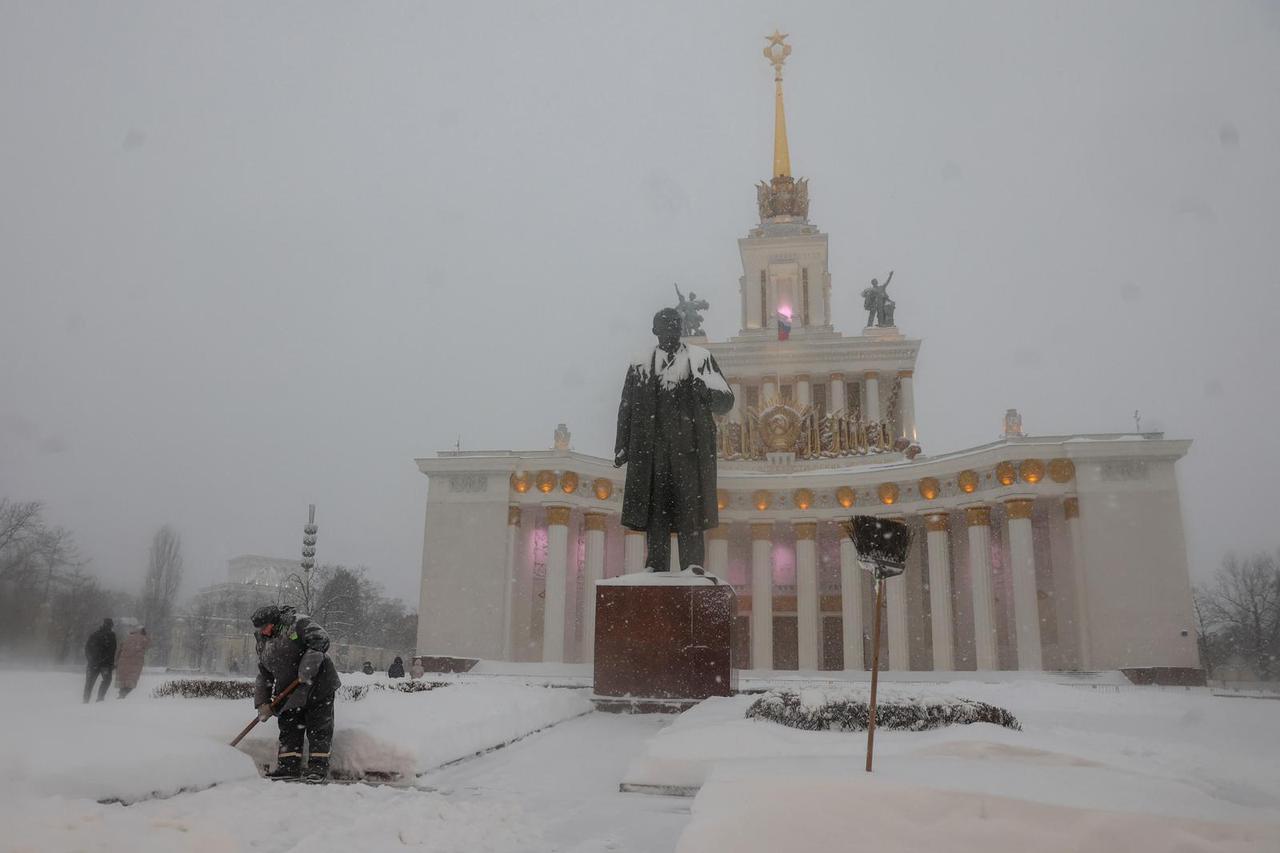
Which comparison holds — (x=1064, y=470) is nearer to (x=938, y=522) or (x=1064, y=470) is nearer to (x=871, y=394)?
(x=938, y=522)

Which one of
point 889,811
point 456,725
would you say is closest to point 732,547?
point 456,725

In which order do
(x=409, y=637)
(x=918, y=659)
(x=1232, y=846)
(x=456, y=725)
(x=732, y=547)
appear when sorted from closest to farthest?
(x=1232, y=846)
(x=456, y=725)
(x=918, y=659)
(x=732, y=547)
(x=409, y=637)

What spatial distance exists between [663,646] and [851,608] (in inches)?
1098

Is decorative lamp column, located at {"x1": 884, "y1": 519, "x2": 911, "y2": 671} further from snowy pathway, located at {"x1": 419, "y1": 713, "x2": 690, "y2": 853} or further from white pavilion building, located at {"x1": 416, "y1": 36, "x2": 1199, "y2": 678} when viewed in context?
snowy pathway, located at {"x1": 419, "y1": 713, "x2": 690, "y2": 853}

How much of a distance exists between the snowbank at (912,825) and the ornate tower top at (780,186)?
177ft

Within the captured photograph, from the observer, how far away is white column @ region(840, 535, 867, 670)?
116ft

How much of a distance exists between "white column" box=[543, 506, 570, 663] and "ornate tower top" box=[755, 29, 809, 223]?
28.1 meters

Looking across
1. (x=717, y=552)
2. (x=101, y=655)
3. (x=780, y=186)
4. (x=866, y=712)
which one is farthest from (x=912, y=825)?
(x=780, y=186)

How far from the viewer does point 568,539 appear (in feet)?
127

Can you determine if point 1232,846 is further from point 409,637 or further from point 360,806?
point 409,637

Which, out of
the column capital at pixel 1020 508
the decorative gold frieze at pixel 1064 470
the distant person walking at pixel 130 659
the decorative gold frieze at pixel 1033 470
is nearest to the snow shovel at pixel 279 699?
the distant person walking at pixel 130 659

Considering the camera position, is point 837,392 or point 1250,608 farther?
point 837,392

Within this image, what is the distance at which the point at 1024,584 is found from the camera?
3212 centimetres

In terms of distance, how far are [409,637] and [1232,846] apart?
7747 cm
